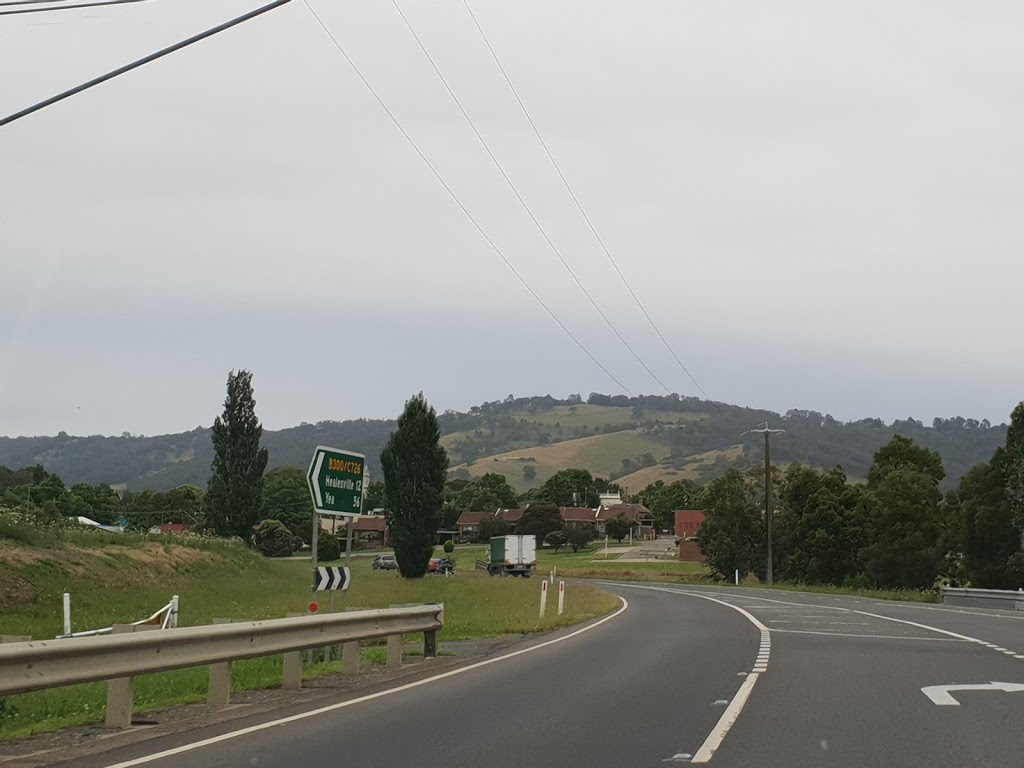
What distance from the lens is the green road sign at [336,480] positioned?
17984 mm

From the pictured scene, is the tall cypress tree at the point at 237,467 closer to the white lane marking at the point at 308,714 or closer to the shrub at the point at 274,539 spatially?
the shrub at the point at 274,539

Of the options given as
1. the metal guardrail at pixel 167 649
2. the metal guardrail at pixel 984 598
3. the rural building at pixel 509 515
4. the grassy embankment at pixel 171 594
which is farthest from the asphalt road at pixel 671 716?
the rural building at pixel 509 515

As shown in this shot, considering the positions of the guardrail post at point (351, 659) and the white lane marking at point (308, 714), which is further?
the guardrail post at point (351, 659)

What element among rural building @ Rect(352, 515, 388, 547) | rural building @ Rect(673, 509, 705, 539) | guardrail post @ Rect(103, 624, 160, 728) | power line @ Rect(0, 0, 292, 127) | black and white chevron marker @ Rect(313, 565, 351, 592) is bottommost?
rural building @ Rect(352, 515, 388, 547)

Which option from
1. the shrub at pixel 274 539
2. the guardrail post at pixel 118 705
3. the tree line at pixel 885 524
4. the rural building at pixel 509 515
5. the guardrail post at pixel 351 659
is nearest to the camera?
the guardrail post at pixel 118 705

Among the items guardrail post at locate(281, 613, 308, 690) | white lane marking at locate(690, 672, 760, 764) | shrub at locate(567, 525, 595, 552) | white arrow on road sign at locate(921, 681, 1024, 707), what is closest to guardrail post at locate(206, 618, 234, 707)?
guardrail post at locate(281, 613, 308, 690)

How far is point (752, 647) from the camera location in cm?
2042

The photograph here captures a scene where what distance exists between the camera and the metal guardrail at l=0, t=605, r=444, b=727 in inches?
360

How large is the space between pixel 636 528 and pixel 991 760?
182198 millimetres

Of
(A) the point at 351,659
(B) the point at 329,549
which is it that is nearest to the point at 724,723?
(A) the point at 351,659

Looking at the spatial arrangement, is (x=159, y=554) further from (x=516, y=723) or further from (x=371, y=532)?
(x=371, y=532)

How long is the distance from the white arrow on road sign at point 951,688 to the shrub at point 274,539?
95201 millimetres

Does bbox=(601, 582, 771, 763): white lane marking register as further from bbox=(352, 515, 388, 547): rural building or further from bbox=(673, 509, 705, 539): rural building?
bbox=(352, 515, 388, 547): rural building

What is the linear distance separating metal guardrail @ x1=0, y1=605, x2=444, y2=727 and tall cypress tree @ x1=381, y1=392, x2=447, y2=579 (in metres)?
52.0
